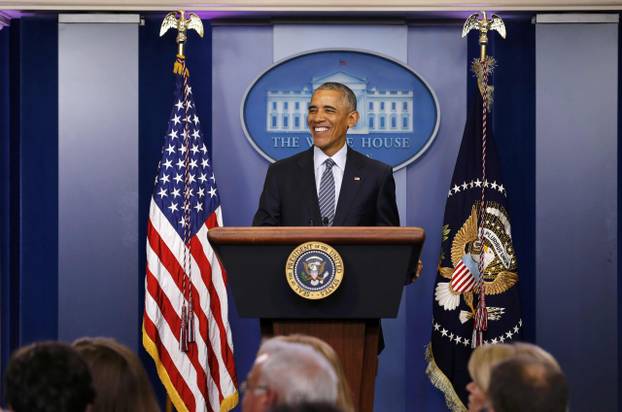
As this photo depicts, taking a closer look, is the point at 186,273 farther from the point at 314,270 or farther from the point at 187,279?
the point at 314,270

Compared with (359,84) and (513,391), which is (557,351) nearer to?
(359,84)

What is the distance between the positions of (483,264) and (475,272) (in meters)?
0.08

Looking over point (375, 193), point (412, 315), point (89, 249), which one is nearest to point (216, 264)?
point (89, 249)

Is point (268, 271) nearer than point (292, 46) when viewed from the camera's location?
Yes

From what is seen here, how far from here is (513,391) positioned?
252cm

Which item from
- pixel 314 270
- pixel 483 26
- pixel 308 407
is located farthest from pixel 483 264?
pixel 308 407

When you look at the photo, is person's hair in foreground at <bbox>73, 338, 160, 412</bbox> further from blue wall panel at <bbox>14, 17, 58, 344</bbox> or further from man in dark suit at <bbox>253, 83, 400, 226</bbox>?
blue wall panel at <bbox>14, 17, 58, 344</bbox>

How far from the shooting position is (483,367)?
2.87 metres

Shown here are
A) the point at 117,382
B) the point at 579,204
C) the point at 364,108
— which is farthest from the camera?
the point at 364,108

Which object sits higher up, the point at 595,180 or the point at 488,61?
the point at 488,61

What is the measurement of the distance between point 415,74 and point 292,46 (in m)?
0.75

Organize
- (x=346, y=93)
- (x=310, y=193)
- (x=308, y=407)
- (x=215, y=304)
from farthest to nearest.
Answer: (x=215, y=304) → (x=346, y=93) → (x=310, y=193) → (x=308, y=407)

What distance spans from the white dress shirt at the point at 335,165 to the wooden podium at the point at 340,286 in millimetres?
961

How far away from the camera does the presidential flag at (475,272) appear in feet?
19.6
